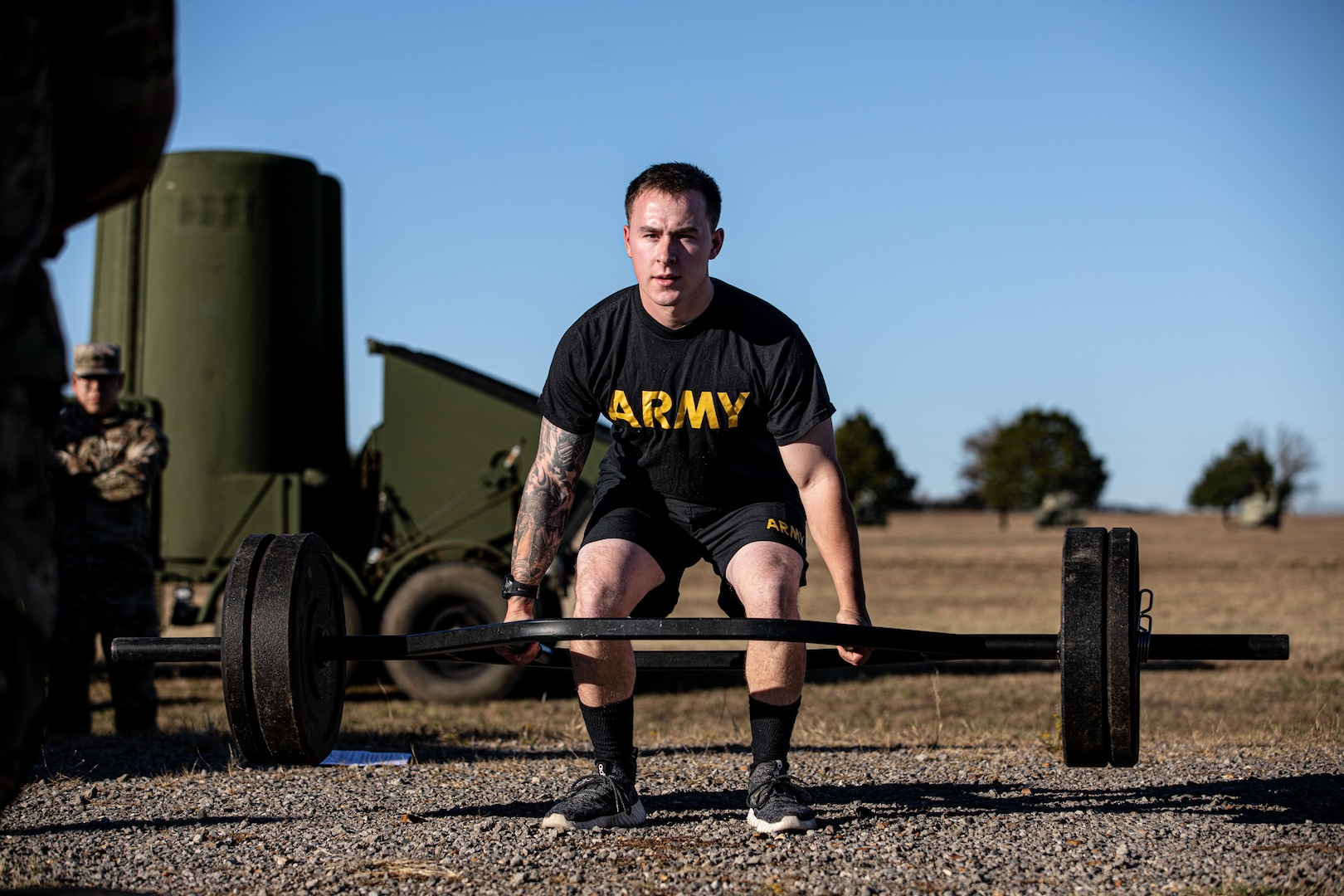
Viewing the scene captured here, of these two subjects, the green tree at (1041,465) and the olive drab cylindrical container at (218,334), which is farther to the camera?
the green tree at (1041,465)

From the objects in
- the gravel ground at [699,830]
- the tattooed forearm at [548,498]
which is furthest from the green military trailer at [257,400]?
the tattooed forearm at [548,498]

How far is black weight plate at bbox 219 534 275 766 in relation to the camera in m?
3.62

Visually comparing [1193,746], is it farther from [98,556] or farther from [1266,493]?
[1266,493]

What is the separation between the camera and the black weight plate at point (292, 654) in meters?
3.62

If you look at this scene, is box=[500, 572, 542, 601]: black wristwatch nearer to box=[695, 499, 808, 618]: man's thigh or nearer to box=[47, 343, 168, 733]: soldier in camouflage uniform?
box=[695, 499, 808, 618]: man's thigh

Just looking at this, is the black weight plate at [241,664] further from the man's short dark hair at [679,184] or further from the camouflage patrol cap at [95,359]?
the camouflage patrol cap at [95,359]

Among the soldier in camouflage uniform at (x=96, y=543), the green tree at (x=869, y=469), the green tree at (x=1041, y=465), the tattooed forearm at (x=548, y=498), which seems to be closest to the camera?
the tattooed forearm at (x=548, y=498)

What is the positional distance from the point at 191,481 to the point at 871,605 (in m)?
11.8

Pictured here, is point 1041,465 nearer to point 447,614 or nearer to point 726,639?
point 447,614

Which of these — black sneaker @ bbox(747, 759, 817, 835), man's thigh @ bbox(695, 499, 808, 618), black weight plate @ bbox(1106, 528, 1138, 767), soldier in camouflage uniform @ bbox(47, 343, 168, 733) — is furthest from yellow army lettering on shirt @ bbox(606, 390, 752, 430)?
soldier in camouflage uniform @ bbox(47, 343, 168, 733)

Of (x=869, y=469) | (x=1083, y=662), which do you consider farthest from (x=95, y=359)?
(x=869, y=469)

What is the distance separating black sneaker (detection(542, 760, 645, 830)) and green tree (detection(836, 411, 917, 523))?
211ft

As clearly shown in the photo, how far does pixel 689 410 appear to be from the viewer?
3.96m

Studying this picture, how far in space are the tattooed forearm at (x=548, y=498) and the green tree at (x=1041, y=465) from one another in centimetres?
7301
